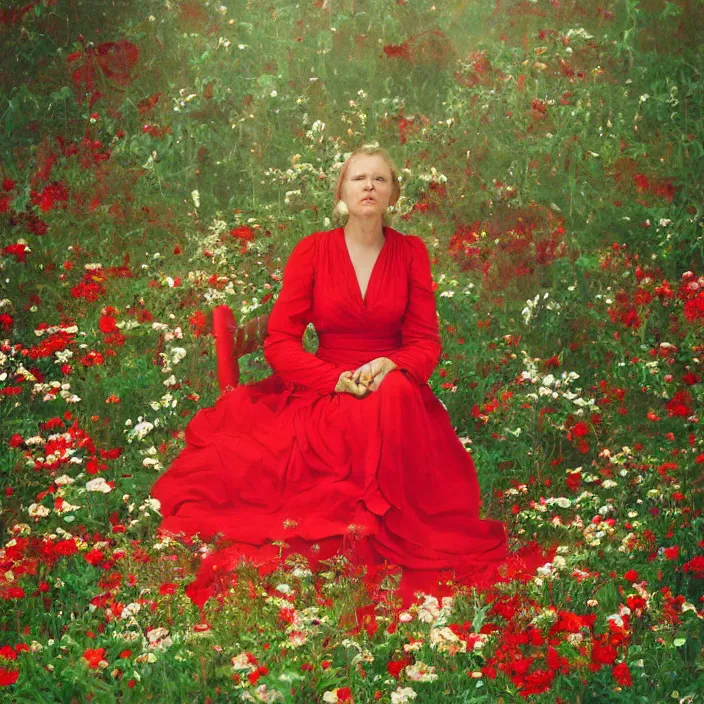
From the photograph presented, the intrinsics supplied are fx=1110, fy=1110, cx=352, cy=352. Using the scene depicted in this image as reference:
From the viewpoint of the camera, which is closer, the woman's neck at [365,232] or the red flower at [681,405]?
the woman's neck at [365,232]

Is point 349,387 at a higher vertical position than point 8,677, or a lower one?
higher

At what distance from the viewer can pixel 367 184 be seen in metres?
4.31

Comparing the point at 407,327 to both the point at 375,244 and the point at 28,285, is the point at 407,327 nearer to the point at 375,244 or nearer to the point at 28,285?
the point at 375,244

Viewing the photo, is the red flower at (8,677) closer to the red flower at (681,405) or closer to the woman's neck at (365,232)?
the woman's neck at (365,232)

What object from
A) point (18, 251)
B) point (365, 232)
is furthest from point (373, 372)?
point (18, 251)

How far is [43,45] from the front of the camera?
710cm

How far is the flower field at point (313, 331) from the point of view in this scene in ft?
10.5

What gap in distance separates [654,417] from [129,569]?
93.1 inches

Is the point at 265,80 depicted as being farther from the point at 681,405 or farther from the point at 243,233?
the point at 681,405

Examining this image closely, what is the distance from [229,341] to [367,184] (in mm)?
886

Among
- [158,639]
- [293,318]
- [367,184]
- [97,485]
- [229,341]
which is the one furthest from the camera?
[229,341]

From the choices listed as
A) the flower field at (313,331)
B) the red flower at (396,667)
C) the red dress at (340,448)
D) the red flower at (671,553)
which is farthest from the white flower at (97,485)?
the red flower at (671,553)

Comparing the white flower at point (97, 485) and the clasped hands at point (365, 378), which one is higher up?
the clasped hands at point (365, 378)

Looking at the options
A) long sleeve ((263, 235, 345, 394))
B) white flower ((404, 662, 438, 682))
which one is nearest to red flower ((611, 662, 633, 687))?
white flower ((404, 662, 438, 682))
